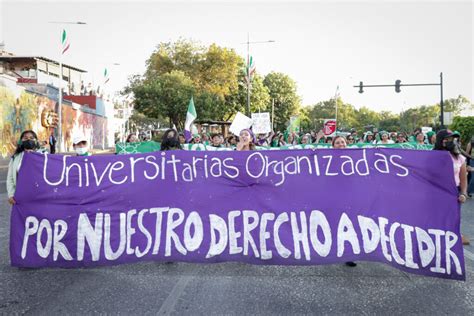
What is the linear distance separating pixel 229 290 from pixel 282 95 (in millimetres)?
75023

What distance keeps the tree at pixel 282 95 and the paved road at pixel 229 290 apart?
238ft

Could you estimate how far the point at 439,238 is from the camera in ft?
15.7

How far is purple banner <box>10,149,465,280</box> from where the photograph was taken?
486 cm

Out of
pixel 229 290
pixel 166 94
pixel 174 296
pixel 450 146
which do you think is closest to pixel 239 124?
pixel 450 146

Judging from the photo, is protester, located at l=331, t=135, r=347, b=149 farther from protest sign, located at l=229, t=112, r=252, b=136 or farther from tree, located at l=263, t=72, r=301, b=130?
tree, located at l=263, t=72, r=301, b=130

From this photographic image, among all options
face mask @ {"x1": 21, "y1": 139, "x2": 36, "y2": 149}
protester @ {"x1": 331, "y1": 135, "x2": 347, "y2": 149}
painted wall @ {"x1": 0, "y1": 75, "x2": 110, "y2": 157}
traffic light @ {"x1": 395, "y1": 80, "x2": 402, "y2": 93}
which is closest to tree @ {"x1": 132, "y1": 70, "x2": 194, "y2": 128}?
painted wall @ {"x1": 0, "y1": 75, "x2": 110, "y2": 157}

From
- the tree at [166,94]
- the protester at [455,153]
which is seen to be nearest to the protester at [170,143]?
the protester at [455,153]

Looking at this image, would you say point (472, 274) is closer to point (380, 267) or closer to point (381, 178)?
point (380, 267)

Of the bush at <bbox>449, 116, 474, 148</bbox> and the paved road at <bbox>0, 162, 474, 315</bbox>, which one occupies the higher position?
the bush at <bbox>449, 116, 474, 148</bbox>

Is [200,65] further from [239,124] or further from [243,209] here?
[243,209]

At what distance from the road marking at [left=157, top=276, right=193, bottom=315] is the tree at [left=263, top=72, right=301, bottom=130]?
73.0 meters

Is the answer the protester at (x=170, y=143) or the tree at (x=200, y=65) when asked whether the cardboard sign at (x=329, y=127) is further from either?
the tree at (x=200, y=65)

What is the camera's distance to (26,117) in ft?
97.0

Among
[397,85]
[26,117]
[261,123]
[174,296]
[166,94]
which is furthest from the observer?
[166,94]
